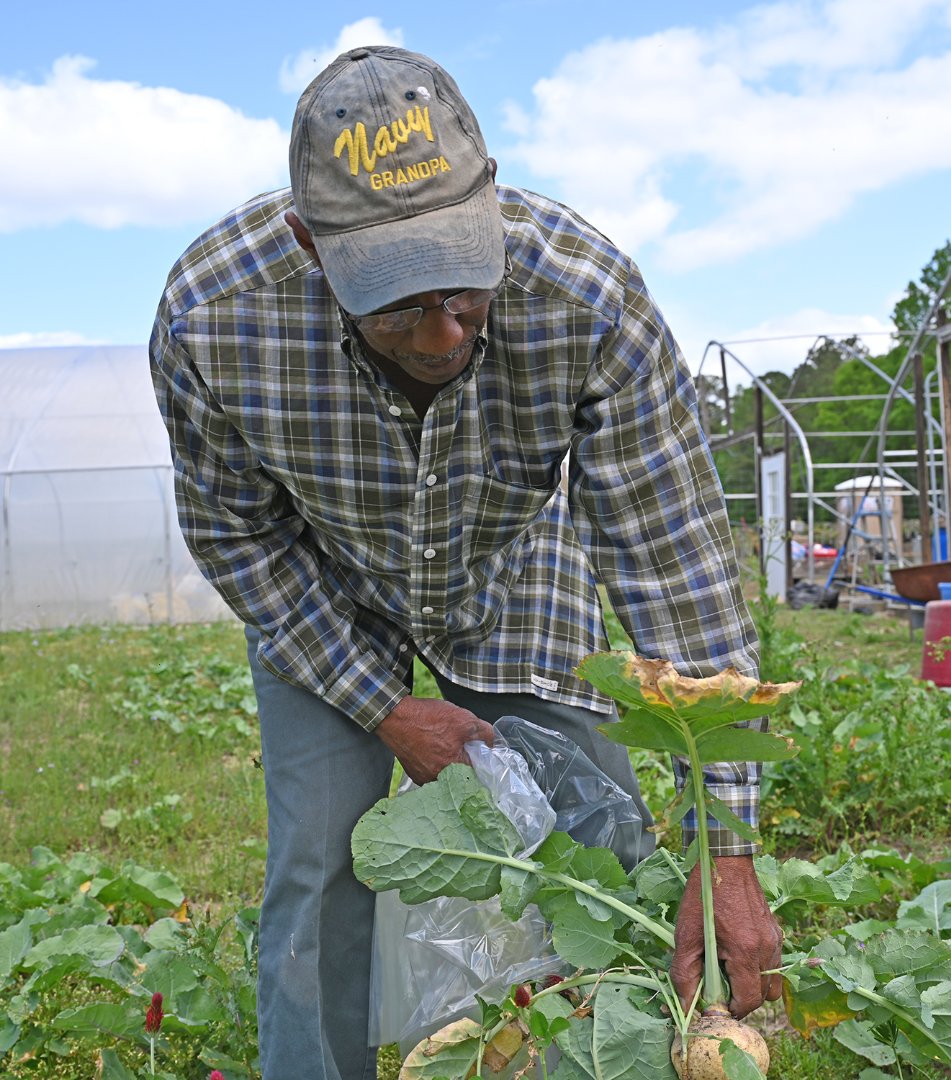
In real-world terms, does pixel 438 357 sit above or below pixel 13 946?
above

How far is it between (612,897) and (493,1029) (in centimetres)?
27

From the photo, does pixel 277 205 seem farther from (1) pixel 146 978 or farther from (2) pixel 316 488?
(1) pixel 146 978

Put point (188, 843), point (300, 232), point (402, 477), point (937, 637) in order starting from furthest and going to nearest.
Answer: point (937, 637)
point (188, 843)
point (402, 477)
point (300, 232)

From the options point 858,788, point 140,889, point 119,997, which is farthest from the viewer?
point 858,788

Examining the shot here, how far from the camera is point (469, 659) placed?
2.32 m

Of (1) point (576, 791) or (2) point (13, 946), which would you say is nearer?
(1) point (576, 791)

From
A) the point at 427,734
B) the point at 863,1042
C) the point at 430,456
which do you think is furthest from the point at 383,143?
the point at 863,1042

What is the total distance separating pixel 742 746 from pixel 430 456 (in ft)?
2.22

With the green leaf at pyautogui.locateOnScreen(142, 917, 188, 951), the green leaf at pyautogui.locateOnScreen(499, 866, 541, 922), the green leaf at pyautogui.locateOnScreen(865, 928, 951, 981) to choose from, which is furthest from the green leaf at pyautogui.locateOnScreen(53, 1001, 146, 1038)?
the green leaf at pyautogui.locateOnScreen(865, 928, 951, 981)

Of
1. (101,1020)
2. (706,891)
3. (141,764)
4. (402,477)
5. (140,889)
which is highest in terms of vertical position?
(402,477)

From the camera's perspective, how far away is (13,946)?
2.49 meters

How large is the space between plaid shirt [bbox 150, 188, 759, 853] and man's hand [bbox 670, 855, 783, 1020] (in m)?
0.07

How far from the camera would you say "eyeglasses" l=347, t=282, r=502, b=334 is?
166 centimetres

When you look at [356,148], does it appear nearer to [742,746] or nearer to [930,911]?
[742,746]
